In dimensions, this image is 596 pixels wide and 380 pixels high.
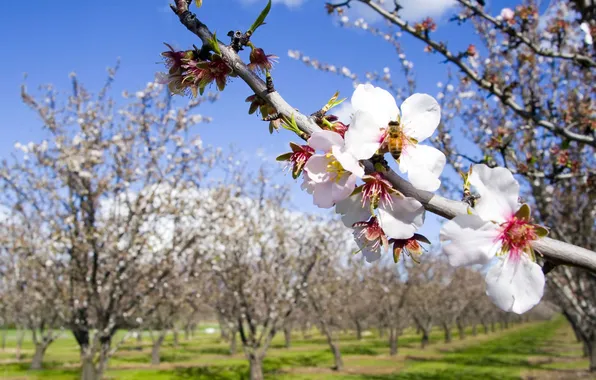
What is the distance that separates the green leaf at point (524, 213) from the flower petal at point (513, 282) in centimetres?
7

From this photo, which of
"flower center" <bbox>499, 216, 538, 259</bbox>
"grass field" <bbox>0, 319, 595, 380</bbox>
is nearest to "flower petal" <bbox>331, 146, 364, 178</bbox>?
"flower center" <bbox>499, 216, 538, 259</bbox>

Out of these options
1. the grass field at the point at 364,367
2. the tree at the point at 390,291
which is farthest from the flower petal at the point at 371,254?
the tree at the point at 390,291

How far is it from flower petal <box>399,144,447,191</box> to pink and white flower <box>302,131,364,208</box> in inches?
3.6

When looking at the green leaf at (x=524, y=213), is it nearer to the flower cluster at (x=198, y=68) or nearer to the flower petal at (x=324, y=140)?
the flower petal at (x=324, y=140)

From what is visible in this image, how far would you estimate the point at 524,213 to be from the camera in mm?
814

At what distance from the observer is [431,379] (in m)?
17.2

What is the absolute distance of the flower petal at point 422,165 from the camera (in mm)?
793

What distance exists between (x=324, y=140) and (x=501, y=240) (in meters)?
0.36

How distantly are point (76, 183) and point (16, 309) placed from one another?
20.0 metres

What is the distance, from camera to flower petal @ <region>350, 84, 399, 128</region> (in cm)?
87

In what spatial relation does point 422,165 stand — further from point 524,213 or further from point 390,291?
point 390,291

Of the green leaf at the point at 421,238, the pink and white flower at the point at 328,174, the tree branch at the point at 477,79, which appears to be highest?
the tree branch at the point at 477,79

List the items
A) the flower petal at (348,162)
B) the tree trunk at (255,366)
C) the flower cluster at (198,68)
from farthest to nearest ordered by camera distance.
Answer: the tree trunk at (255,366), the flower cluster at (198,68), the flower petal at (348,162)

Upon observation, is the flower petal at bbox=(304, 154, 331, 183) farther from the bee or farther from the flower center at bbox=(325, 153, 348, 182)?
the bee
